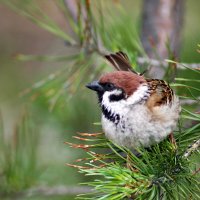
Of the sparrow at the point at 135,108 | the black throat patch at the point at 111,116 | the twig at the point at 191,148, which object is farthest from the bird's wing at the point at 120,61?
the twig at the point at 191,148

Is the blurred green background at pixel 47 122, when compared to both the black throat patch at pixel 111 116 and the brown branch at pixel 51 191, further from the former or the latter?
the black throat patch at pixel 111 116

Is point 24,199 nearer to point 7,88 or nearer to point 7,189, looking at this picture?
point 7,189

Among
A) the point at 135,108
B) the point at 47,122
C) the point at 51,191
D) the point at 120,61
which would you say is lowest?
the point at 51,191

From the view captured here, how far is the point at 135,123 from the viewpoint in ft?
5.84

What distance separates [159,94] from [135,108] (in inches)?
3.3

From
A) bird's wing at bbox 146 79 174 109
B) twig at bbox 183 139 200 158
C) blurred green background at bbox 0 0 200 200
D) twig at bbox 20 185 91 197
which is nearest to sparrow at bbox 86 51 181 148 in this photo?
bird's wing at bbox 146 79 174 109

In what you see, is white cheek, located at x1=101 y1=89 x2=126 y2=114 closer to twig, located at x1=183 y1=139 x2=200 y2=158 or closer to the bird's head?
the bird's head

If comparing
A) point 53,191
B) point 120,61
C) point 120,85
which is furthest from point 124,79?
point 53,191

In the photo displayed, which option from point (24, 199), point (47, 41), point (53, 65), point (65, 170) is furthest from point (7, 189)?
point (47, 41)

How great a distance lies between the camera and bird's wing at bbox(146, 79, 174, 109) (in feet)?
5.92

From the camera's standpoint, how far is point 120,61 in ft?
6.46

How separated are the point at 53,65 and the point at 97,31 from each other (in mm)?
1821

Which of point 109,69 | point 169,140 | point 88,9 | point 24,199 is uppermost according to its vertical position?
point 88,9

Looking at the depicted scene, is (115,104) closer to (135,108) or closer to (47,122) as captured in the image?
(135,108)
